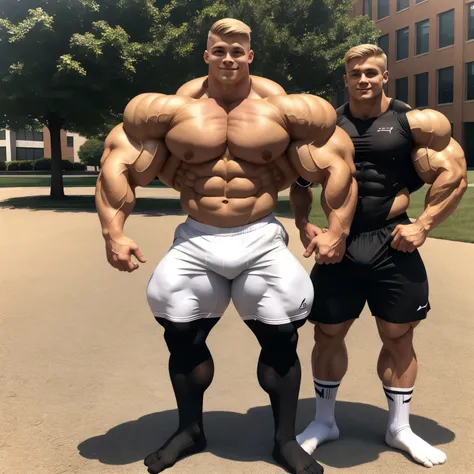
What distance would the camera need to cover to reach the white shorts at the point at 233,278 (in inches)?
112

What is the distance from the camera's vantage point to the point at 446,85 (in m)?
37.1

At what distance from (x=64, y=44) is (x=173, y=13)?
3.39 meters

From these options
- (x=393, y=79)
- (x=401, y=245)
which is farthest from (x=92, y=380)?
(x=393, y=79)

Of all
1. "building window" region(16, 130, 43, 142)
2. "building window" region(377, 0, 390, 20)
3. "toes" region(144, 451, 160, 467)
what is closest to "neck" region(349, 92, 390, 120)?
"toes" region(144, 451, 160, 467)

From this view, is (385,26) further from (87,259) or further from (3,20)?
(87,259)

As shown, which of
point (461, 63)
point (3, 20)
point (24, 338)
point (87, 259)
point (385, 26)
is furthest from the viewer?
point (385, 26)

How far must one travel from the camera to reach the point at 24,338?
516cm

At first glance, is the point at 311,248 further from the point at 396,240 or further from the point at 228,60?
the point at 228,60

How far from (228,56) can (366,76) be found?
761mm

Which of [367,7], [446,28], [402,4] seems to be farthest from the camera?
[367,7]

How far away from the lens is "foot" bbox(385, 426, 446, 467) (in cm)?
297

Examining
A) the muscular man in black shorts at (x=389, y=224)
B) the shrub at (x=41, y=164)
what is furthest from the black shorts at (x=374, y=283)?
the shrub at (x=41, y=164)

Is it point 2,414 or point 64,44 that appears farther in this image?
point 64,44

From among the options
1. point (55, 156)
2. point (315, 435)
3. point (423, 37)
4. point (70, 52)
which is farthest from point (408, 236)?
point (423, 37)
